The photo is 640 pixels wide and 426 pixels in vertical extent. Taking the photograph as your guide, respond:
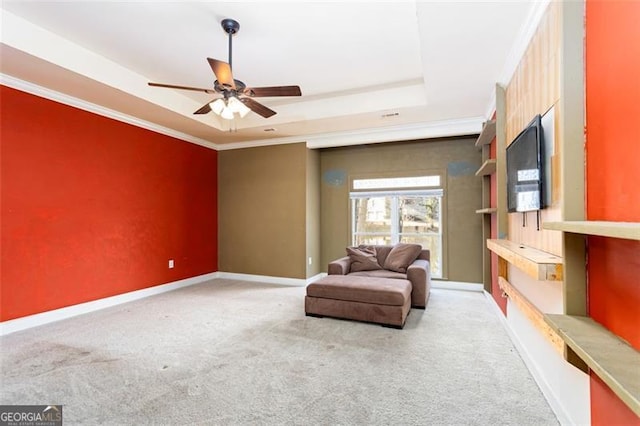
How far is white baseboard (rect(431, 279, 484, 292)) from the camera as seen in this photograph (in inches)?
186

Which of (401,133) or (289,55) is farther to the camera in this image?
(401,133)

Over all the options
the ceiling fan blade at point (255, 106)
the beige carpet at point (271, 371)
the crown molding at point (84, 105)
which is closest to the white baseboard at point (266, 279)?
the beige carpet at point (271, 371)

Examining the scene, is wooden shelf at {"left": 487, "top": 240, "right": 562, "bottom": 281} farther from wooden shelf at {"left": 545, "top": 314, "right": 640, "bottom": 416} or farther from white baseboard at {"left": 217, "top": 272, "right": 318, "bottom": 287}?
white baseboard at {"left": 217, "top": 272, "right": 318, "bottom": 287}

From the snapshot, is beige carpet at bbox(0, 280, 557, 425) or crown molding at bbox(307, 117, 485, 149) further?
crown molding at bbox(307, 117, 485, 149)

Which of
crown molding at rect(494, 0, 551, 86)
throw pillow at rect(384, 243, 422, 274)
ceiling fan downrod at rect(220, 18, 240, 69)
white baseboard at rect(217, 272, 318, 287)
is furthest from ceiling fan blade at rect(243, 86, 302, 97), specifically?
white baseboard at rect(217, 272, 318, 287)

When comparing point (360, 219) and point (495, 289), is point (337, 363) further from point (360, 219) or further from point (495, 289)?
point (360, 219)

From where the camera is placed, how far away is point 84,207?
3.75 metres

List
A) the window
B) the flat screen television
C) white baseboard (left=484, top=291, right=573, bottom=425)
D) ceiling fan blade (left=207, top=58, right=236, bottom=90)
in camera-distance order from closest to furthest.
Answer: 1. white baseboard (left=484, top=291, right=573, bottom=425)
2. the flat screen television
3. ceiling fan blade (left=207, top=58, right=236, bottom=90)
4. the window

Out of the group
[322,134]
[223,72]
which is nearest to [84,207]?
[223,72]

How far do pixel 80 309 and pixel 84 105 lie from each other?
2.59 metres

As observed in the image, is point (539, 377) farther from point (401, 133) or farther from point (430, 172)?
point (401, 133)

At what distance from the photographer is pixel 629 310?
48.1 inches

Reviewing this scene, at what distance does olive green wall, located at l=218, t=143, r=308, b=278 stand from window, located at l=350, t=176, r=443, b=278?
1.09 meters

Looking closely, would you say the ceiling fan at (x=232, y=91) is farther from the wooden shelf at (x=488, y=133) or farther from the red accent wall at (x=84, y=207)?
the wooden shelf at (x=488, y=133)
